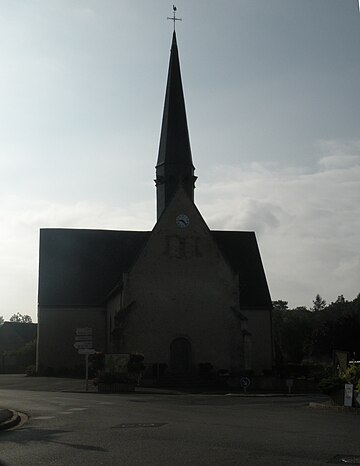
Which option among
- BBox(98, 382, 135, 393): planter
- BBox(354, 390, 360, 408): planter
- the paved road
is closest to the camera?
the paved road

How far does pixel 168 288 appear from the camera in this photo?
41406mm

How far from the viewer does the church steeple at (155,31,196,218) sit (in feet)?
149

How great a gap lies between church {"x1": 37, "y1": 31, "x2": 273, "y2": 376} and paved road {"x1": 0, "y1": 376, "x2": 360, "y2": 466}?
70.0 ft

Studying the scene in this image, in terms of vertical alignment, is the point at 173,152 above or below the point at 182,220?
above

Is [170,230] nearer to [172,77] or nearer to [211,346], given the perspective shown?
[211,346]

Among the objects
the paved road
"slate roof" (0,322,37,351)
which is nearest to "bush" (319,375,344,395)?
the paved road

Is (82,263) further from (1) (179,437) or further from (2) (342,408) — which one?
(1) (179,437)

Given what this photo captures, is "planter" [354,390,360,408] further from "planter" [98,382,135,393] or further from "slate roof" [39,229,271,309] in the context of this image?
"slate roof" [39,229,271,309]

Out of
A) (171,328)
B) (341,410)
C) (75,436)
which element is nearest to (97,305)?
(171,328)

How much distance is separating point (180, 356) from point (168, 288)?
13.9 ft

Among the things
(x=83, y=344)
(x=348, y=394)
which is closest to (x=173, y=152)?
(x=83, y=344)

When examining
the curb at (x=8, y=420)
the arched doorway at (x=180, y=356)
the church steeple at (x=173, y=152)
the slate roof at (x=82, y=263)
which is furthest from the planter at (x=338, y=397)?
the slate roof at (x=82, y=263)

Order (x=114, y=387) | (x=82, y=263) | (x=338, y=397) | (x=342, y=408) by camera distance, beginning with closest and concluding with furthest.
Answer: (x=342, y=408)
(x=338, y=397)
(x=114, y=387)
(x=82, y=263)

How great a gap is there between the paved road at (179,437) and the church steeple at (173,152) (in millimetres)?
27100
